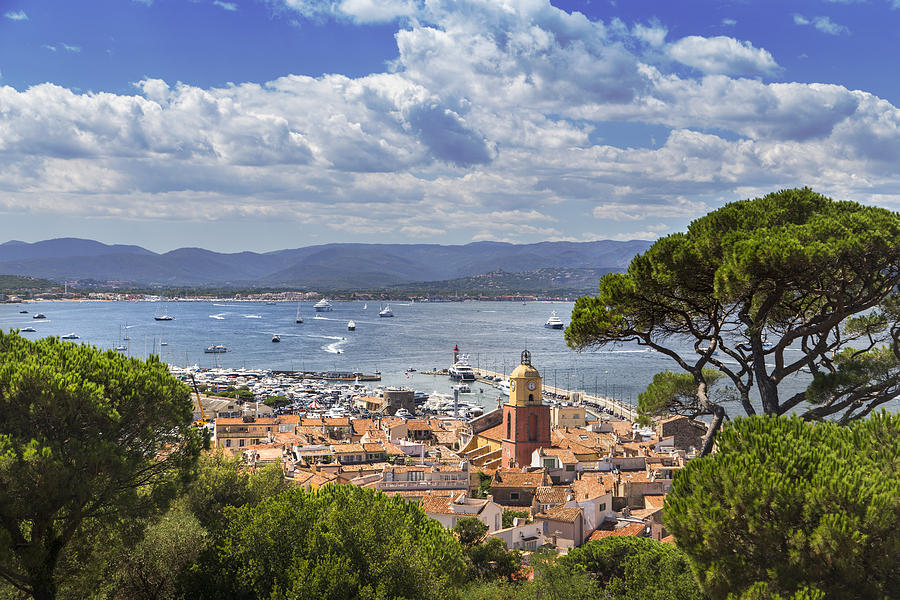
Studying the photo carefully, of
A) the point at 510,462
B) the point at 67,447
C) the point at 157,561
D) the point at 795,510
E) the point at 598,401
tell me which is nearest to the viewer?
the point at 795,510

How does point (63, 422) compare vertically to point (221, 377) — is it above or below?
above

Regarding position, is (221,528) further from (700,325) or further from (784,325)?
(784,325)

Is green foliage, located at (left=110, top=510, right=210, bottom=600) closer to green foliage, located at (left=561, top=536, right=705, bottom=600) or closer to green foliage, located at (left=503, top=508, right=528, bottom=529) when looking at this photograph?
green foliage, located at (left=561, top=536, right=705, bottom=600)

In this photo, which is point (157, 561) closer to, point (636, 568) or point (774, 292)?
point (636, 568)

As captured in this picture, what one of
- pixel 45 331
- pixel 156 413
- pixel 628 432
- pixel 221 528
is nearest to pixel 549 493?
pixel 221 528

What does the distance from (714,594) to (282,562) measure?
520cm

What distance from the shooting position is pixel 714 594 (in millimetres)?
6723

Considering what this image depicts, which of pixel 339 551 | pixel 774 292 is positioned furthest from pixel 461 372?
pixel 774 292

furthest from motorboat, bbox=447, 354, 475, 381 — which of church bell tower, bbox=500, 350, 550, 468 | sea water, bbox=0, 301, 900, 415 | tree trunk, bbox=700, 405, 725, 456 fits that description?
tree trunk, bbox=700, 405, 725, 456

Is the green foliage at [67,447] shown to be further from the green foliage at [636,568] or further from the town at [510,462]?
the green foliage at [636,568]

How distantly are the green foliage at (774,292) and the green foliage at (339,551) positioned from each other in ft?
10.8

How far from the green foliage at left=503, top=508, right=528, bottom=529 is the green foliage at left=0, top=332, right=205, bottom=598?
1212 cm

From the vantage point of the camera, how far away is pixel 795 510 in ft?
20.7

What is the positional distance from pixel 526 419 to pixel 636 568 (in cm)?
1489
